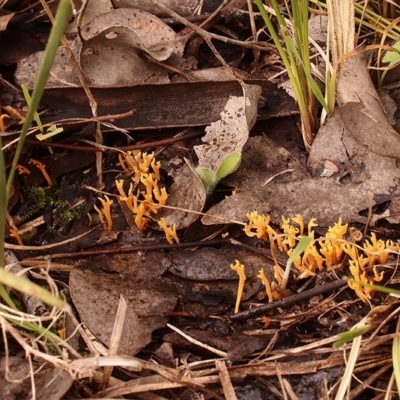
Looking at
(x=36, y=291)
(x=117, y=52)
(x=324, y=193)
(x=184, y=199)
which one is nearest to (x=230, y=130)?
(x=184, y=199)

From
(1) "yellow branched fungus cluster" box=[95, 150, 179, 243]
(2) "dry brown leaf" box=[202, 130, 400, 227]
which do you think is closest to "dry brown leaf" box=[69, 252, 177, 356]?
(1) "yellow branched fungus cluster" box=[95, 150, 179, 243]

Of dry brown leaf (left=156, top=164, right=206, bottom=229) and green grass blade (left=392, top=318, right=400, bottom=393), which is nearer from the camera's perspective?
green grass blade (left=392, top=318, right=400, bottom=393)

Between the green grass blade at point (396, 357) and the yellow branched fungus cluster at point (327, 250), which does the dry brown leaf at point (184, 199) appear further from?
the green grass blade at point (396, 357)

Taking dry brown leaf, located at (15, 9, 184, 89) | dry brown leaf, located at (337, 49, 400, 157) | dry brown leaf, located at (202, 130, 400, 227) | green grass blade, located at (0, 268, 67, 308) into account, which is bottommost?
dry brown leaf, located at (202, 130, 400, 227)

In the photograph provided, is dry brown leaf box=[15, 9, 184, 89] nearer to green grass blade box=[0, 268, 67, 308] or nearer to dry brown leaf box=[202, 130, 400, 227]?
dry brown leaf box=[202, 130, 400, 227]

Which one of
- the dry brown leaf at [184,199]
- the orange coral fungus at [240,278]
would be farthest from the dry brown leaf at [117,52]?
the orange coral fungus at [240,278]
